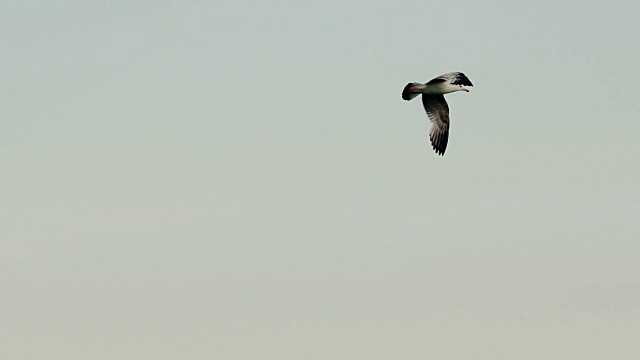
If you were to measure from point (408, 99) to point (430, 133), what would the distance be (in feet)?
25.1

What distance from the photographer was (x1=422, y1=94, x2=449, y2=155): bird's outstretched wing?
7819 cm

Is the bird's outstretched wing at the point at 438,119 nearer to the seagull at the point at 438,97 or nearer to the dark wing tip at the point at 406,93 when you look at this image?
the seagull at the point at 438,97

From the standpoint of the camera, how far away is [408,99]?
7319cm

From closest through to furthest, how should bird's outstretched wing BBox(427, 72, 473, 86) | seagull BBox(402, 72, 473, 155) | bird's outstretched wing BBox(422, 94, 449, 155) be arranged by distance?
bird's outstretched wing BBox(427, 72, 473, 86) → seagull BBox(402, 72, 473, 155) → bird's outstretched wing BBox(422, 94, 449, 155)

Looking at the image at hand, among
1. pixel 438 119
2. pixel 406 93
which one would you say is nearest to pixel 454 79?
pixel 406 93

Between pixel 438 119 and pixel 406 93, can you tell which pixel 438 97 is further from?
pixel 406 93

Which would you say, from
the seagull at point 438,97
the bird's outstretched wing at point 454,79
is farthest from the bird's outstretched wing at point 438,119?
the bird's outstretched wing at point 454,79

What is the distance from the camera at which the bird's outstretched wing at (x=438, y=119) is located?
7819cm

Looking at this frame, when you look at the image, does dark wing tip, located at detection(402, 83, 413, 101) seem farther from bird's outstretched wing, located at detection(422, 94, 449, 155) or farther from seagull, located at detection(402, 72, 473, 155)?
bird's outstretched wing, located at detection(422, 94, 449, 155)

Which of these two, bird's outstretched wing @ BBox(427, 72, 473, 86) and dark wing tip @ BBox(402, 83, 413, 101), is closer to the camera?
bird's outstretched wing @ BBox(427, 72, 473, 86)

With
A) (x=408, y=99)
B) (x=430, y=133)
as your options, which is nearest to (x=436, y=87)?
(x=408, y=99)

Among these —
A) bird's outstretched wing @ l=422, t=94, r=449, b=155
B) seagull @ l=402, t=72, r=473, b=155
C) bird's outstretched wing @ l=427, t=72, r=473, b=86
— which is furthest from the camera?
bird's outstretched wing @ l=422, t=94, r=449, b=155

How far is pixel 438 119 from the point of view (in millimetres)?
79688

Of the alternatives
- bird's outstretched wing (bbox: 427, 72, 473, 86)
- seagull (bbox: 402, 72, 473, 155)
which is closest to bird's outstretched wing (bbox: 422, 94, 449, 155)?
seagull (bbox: 402, 72, 473, 155)
